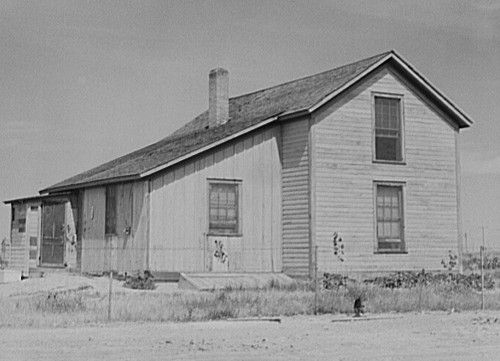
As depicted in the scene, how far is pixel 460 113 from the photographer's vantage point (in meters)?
29.1

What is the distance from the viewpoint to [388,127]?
2825 cm

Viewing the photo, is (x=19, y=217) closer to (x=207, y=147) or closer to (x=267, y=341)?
(x=207, y=147)

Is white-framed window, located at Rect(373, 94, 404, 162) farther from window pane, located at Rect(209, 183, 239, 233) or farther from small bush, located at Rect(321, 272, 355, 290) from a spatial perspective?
window pane, located at Rect(209, 183, 239, 233)

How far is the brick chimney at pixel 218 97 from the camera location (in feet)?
105

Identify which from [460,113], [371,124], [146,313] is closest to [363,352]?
[146,313]

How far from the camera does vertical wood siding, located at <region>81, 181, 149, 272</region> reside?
26.0 m

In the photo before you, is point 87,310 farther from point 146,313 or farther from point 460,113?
point 460,113

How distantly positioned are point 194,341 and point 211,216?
42.6 feet

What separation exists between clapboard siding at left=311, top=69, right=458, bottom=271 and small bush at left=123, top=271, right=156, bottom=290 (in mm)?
5377

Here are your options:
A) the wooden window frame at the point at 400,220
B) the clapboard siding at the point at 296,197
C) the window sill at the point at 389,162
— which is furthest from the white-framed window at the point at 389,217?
the clapboard siding at the point at 296,197

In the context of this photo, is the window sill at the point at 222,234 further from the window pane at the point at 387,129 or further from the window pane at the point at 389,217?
the window pane at the point at 387,129

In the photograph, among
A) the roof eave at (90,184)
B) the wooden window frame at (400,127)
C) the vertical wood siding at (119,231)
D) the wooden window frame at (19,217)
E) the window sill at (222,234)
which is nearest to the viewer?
the roof eave at (90,184)

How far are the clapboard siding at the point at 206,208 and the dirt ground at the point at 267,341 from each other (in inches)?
366

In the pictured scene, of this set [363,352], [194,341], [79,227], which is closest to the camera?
[363,352]
